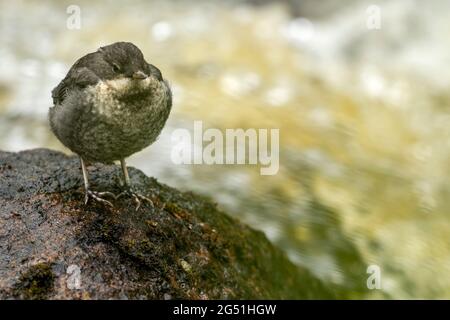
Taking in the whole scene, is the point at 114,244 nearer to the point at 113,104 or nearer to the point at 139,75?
the point at 113,104

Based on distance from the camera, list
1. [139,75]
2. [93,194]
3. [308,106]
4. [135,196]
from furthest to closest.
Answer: [308,106] < [135,196] < [93,194] < [139,75]

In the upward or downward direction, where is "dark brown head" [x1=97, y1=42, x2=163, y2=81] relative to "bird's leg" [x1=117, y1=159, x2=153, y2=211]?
upward

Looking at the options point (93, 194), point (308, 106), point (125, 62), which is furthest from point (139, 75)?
point (308, 106)

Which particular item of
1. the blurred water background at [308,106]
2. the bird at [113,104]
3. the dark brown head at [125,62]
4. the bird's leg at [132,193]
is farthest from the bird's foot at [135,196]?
the blurred water background at [308,106]

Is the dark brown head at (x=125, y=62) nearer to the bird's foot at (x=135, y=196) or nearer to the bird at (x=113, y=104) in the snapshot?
the bird at (x=113, y=104)

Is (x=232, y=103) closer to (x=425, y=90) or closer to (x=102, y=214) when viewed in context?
(x=425, y=90)

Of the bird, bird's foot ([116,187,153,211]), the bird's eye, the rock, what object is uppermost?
the bird's eye

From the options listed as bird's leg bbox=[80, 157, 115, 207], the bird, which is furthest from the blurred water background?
the bird

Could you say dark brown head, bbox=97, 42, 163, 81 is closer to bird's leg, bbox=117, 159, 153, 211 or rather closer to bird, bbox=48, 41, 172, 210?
bird, bbox=48, 41, 172, 210
